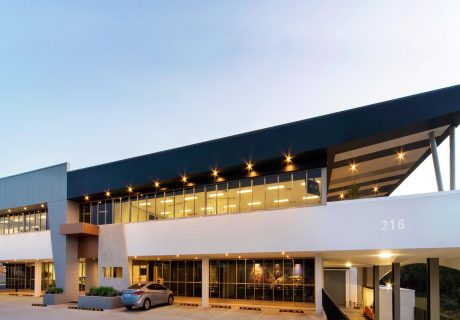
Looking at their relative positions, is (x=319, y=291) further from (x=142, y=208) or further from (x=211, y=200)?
(x=142, y=208)

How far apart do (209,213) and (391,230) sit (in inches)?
439

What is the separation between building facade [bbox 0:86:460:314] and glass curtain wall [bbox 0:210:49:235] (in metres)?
0.16

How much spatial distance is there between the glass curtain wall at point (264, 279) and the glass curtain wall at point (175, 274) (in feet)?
5.29

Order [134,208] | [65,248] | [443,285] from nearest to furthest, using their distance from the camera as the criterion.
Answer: [134,208] → [65,248] → [443,285]

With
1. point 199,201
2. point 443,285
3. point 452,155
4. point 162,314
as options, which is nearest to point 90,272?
point 199,201

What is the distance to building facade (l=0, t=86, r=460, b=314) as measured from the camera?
18.2 metres

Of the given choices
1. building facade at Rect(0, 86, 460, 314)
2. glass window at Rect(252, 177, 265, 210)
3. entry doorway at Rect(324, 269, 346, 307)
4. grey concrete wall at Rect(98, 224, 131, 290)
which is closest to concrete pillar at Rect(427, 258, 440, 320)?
building facade at Rect(0, 86, 460, 314)

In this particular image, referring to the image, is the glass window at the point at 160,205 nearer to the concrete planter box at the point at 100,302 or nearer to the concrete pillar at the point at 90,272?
the concrete planter box at the point at 100,302

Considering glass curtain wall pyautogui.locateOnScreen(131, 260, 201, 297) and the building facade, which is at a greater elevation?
the building facade

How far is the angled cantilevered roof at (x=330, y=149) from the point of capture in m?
18.2

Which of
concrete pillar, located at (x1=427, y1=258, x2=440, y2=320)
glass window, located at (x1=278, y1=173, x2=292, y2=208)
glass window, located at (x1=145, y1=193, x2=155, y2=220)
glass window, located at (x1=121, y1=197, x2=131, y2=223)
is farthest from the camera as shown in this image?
glass window, located at (x1=121, y1=197, x2=131, y2=223)

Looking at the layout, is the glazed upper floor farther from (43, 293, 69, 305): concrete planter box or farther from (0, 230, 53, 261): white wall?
(43, 293, 69, 305): concrete planter box

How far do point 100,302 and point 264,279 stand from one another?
34.0 feet

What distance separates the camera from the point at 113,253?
28625mm
